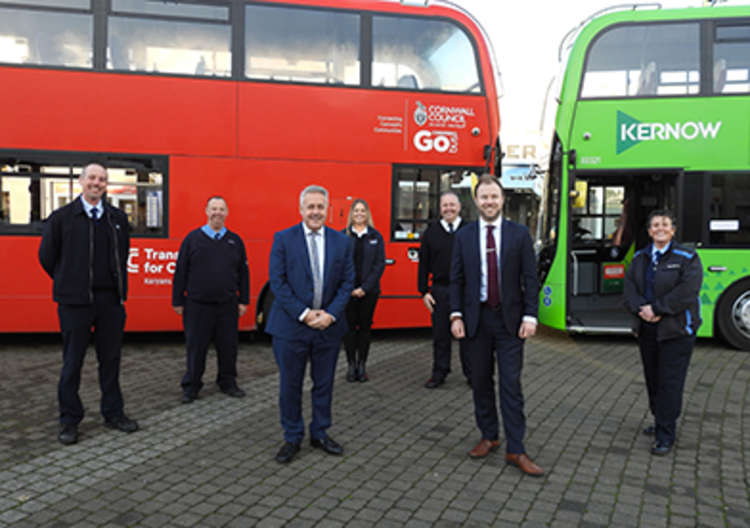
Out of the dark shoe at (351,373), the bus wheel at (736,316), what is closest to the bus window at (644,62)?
the bus wheel at (736,316)

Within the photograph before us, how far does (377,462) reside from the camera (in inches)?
168

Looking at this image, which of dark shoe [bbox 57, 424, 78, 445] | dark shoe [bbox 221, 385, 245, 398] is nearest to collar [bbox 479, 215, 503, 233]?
dark shoe [bbox 221, 385, 245, 398]

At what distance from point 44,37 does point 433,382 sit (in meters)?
5.90

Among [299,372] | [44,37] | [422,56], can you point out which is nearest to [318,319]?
[299,372]

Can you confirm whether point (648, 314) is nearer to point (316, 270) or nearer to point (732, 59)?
point (316, 270)

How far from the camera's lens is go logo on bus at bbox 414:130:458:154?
26.9 ft

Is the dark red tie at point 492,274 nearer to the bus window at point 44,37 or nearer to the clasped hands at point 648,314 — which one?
the clasped hands at point 648,314

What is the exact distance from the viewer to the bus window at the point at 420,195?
824cm

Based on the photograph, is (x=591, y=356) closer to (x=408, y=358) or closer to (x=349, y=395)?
(x=408, y=358)

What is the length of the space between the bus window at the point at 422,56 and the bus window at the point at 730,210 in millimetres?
3409

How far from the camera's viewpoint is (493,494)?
3.75 metres

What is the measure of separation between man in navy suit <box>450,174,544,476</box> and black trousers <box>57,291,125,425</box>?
8.35 ft

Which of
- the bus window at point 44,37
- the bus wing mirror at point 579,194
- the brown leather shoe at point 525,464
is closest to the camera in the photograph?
the brown leather shoe at point 525,464

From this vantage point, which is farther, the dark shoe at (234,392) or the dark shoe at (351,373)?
the dark shoe at (351,373)
